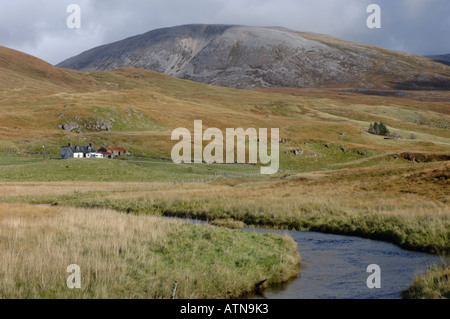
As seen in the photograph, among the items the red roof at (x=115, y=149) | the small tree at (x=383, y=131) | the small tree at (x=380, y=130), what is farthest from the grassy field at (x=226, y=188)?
the small tree at (x=380, y=130)

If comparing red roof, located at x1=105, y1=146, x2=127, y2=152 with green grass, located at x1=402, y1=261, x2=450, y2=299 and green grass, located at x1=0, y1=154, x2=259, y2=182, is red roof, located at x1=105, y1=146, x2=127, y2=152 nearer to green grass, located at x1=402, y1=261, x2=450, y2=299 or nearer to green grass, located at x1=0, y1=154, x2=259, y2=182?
green grass, located at x1=0, y1=154, x2=259, y2=182

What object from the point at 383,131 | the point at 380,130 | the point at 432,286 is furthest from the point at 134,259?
the point at 380,130

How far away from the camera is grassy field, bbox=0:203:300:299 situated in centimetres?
1358

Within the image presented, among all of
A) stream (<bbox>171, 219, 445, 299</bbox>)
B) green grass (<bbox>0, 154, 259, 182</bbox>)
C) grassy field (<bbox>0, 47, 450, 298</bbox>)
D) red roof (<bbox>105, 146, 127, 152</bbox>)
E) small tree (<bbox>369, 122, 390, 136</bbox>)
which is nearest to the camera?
stream (<bbox>171, 219, 445, 299</bbox>)

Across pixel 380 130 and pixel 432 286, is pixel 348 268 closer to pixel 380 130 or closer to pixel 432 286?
pixel 432 286

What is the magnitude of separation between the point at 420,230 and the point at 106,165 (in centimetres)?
6808

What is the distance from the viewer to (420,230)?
24688mm

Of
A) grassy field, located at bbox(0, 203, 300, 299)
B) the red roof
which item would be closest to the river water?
grassy field, located at bbox(0, 203, 300, 299)

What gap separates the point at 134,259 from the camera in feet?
54.0

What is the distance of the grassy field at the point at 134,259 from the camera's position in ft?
44.5

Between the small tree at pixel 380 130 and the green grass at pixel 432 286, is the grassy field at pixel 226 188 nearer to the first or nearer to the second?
the green grass at pixel 432 286

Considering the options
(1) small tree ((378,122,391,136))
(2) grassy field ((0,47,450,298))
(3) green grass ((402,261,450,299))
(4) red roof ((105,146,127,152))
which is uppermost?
(1) small tree ((378,122,391,136))

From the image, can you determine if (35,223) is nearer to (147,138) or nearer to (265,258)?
(265,258)
